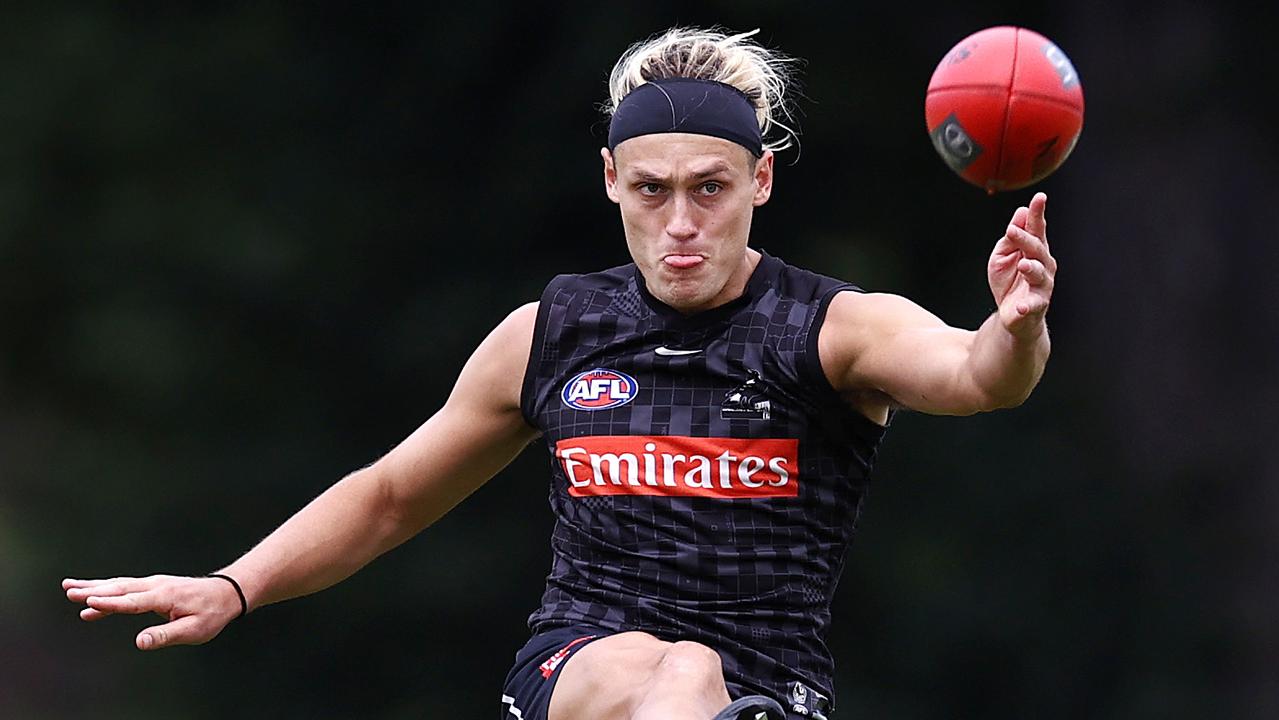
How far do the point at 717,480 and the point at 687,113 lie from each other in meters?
0.74

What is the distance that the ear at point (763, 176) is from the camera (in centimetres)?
409

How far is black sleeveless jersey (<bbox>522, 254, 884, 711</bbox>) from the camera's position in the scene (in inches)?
150

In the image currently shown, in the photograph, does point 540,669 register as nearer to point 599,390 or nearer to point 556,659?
point 556,659

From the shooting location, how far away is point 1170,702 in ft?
21.5

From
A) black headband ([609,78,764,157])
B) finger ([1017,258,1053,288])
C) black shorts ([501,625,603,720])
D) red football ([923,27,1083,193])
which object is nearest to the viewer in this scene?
finger ([1017,258,1053,288])

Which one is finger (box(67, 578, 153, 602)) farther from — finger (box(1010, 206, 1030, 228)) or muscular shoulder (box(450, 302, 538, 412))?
finger (box(1010, 206, 1030, 228))

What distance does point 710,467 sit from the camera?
383 centimetres

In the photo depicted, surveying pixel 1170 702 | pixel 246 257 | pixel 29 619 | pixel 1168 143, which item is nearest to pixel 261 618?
pixel 29 619

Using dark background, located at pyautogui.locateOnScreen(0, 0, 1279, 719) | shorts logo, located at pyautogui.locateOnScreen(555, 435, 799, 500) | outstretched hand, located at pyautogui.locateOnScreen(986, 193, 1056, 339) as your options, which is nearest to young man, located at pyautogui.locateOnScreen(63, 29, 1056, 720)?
shorts logo, located at pyautogui.locateOnScreen(555, 435, 799, 500)

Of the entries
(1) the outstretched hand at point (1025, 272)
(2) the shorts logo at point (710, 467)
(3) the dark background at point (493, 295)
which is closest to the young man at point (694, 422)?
(2) the shorts logo at point (710, 467)

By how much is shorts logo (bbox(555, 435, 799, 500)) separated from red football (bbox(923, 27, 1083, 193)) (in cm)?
66

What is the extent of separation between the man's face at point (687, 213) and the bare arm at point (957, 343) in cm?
25

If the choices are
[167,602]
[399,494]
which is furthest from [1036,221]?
[167,602]

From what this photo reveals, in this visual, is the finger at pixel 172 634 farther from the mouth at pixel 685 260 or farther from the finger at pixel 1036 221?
the finger at pixel 1036 221
